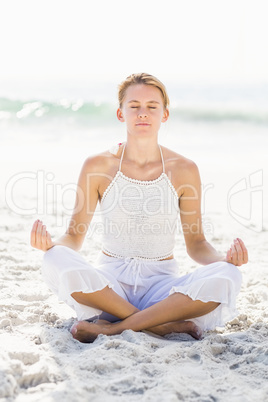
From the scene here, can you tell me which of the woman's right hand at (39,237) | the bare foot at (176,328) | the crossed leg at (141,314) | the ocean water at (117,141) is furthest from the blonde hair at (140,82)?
the bare foot at (176,328)

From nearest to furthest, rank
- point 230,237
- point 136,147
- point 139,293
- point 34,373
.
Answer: point 34,373, point 139,293, point 136,147, point 230,237

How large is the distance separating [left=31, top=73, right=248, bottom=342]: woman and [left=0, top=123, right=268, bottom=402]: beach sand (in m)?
0.12

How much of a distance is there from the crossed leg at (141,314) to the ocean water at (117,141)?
4.15 feet

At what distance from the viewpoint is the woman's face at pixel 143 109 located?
9.25ft

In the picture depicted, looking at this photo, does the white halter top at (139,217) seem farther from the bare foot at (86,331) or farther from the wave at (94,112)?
the wave at (94,112)

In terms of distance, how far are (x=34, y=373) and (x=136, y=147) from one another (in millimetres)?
1541

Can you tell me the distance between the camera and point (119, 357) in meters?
2.08

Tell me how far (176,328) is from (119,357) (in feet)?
1.77

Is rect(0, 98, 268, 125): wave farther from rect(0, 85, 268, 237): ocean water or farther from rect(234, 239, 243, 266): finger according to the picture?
rect(234, 239, 243, 266): finger

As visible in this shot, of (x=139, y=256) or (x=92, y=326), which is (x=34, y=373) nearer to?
(x=92, y=326)

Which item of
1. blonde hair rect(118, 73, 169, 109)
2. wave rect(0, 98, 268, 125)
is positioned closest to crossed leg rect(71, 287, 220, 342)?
blonde hair rect(118, 73, 169, 109)

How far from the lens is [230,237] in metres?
4.64

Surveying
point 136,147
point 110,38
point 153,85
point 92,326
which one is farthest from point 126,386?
point 110,38

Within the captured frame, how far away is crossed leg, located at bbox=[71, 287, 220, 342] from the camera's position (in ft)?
7.91
